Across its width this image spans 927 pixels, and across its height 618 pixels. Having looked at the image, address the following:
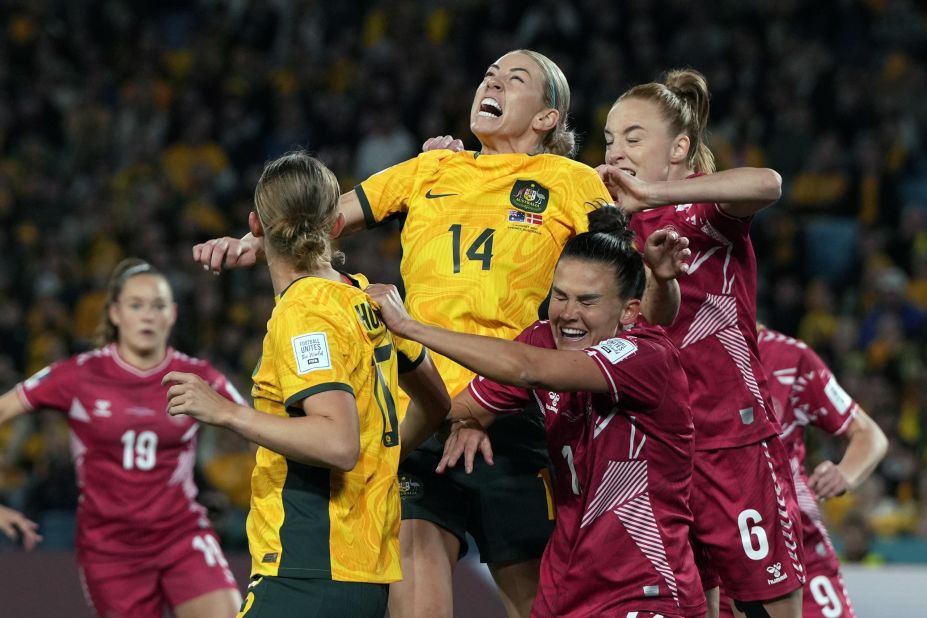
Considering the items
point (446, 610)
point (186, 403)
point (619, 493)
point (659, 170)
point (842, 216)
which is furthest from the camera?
point (842, 216)

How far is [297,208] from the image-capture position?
3.63 m

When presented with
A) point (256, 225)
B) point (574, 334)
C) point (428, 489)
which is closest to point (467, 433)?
point (428, 489)

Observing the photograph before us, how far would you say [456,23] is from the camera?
13.6 meters

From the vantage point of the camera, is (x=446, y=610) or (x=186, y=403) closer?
(x=186, y=403)

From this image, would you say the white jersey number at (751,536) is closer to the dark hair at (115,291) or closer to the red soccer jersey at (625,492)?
the red soccer jersey at (625,492)

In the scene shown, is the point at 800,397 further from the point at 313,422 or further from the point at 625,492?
the point at 313,422

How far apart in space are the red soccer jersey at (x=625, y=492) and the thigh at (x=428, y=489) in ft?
1.72

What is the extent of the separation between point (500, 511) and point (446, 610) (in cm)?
36

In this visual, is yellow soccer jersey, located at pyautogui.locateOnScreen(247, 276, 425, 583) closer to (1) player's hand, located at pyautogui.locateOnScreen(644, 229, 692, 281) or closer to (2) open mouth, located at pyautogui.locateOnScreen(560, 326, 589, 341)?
(2) open mouth, located at pyautogui.locateOnScreen(560, 326, 589, 341)

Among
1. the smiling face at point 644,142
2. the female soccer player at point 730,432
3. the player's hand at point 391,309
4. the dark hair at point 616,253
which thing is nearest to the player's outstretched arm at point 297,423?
the player's hand at point 391,309

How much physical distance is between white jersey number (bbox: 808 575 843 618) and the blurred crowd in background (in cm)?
343

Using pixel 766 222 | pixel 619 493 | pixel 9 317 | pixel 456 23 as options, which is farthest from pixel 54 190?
pixel 619 493

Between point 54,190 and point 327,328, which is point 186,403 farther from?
point 54,190

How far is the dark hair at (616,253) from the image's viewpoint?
12.8ft
